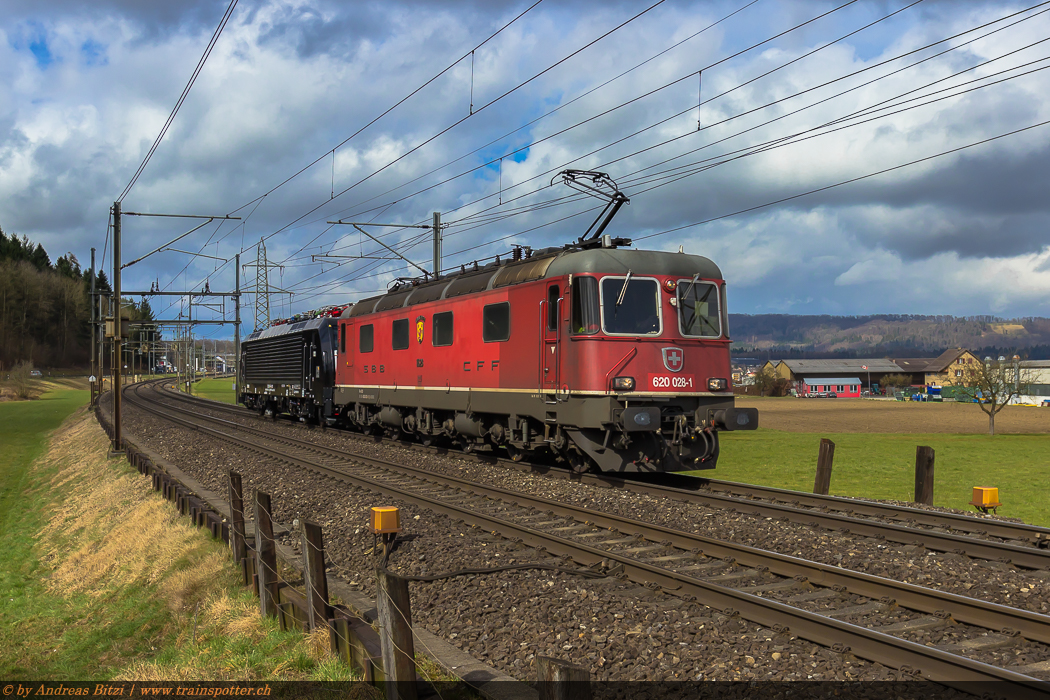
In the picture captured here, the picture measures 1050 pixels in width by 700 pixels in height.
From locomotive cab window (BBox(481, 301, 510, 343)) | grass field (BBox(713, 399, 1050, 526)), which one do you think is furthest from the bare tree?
locomotive cab window (BBox(481, 301, 510, 343))

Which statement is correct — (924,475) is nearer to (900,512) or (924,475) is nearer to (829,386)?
(900,512)

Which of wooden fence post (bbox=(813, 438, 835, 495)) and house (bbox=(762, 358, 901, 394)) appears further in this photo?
house (bbox=(762, 358, 901, 394))

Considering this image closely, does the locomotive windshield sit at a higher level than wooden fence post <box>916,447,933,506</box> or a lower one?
higher

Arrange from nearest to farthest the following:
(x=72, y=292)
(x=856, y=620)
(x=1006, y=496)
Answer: (x=856, y=620), (x=1006, y=496), (x=72, y=292)

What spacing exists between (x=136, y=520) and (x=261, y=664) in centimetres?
841

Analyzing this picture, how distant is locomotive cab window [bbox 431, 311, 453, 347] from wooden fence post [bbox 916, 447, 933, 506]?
9.36 m

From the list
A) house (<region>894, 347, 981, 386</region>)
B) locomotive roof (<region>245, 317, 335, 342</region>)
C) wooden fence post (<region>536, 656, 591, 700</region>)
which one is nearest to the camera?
wooden fence post (<region>536, 656, 591, 700</region>)

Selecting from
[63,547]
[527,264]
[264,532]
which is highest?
[527,264]

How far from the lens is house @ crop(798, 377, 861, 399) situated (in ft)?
484

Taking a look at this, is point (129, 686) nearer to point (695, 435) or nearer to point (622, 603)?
point (622, 603)

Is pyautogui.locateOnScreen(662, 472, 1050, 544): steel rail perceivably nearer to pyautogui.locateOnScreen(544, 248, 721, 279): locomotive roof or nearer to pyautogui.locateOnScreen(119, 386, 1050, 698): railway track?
pyautogui.locateOnScreen(119, 386, 1050, 698): railway track

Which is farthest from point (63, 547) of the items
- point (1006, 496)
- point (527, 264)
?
point (1006, 496)

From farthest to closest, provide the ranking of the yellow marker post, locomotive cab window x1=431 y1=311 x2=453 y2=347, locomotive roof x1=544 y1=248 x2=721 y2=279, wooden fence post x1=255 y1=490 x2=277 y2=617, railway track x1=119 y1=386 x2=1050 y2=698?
1. locomotive cab window x1=431 y1=311 x2=453 y2=347
2. locomotive roof x1=544 y1=248 x2=721 y2=279
3. the yellow marker post
4. wooden fence post x1=255 y1=490 x2=277 y2=617
5. railway track x1=119 y1=386 x2=1050 y2=698

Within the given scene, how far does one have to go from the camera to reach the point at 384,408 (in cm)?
2123
